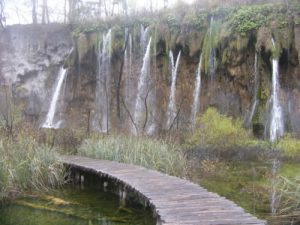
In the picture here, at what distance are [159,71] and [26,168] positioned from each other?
13.8 m

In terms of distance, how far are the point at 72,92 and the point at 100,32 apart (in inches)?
140

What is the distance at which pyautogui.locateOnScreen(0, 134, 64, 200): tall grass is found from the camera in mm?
10145

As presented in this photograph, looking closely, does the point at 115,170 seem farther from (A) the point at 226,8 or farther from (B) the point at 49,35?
(B) the point at 49,35

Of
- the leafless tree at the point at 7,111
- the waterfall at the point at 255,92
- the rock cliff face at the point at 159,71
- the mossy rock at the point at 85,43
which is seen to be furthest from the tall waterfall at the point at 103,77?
the waterfall at the point at 255,92

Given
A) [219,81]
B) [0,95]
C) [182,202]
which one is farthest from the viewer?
[0,95]

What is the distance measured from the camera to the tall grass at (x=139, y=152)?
38.8ft

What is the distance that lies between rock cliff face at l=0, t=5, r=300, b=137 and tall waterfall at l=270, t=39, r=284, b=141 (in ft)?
1.07

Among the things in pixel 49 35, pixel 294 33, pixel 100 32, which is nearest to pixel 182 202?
pixel 294 33

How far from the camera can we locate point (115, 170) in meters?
11.1

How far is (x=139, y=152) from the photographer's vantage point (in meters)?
12.6

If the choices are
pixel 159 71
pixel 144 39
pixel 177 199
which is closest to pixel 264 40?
pixel 159 71

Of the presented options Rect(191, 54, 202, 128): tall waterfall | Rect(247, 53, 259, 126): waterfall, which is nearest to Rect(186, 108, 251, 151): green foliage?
Rect(247, 53, 259, 126): waterfall

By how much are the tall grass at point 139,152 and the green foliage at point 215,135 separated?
10.2 feet

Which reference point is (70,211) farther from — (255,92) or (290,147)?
(255,92)
